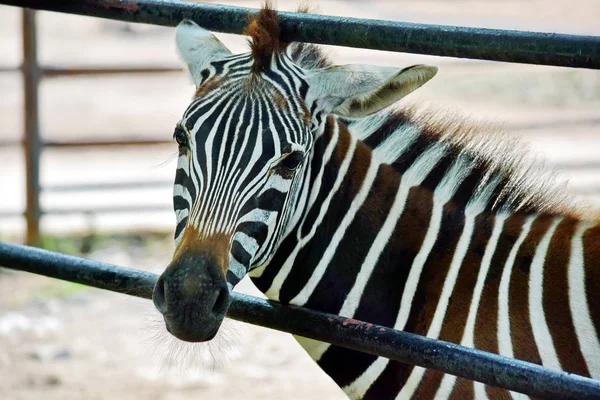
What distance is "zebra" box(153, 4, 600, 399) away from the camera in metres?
2.08

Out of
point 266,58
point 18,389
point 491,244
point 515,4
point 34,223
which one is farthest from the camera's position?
point 515,4

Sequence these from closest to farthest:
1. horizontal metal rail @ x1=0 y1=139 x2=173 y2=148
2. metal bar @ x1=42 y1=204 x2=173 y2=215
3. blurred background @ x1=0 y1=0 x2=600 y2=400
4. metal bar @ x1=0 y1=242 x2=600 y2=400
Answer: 1. metal bar @ x1=0 y1=242 x2=600 y2=400
2. blurred background @ x1=0 y1=0 x2=600 y2=400
3. horizontal metal rail @ x1=0 y1=139 x2=173 y2=148
4. metal bar @ x1=42 y1=204 x2=173 y2=215

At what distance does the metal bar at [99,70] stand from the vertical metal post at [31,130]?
0.37 feet

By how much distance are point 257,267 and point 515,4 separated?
18.5 meters

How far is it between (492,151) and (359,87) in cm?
52

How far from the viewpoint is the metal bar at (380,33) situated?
5.48ft

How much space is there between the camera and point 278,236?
220 centimetres

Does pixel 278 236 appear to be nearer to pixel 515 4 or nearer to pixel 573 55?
pixel 573 55

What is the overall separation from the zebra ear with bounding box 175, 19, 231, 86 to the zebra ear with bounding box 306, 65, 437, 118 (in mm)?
323

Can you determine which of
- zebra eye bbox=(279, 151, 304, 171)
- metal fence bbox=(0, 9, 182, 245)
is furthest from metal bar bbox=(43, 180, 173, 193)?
zebra eye bbox=(279, 151, 304, 171)

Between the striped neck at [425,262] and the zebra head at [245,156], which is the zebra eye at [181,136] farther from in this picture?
the striped neck at [425,262]

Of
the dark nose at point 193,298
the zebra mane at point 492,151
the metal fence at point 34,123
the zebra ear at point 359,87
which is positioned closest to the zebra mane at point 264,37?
the zebra ear at point 359,87

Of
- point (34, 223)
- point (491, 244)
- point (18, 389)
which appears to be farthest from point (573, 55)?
point (34, 223)

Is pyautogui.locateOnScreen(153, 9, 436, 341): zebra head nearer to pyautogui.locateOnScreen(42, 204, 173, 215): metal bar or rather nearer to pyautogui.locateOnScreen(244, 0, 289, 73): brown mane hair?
pyautogui.locateOnScreen(244, 0, 289, 73): brown mane hair
